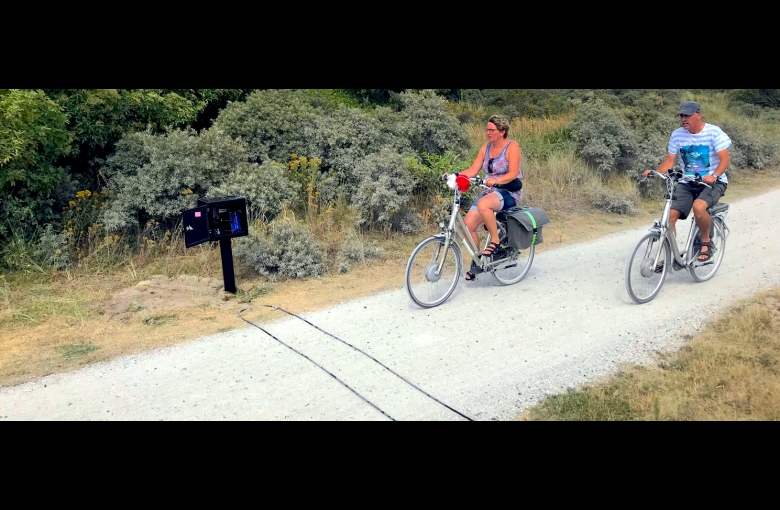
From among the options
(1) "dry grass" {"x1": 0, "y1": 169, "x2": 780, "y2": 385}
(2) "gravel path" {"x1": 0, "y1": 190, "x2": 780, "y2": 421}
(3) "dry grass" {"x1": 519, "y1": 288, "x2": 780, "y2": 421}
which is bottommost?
(3) "dry grass" {"x1": 519, "y1": 288, "x2": 780, "y2": 421}

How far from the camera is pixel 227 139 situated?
29.6 feet

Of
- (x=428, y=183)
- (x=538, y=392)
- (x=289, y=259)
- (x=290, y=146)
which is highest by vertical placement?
(x=290, y=146)

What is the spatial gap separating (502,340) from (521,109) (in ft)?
46.0

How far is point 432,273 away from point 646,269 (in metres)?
2.18

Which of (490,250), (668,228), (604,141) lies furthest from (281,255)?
(604,141)

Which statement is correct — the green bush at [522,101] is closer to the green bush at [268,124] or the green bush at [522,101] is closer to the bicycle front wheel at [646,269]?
the green bush at [268,124]

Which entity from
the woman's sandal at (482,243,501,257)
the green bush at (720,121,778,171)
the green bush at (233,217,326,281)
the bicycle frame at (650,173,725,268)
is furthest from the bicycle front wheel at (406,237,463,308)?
the green bush at (720,121,778,171)

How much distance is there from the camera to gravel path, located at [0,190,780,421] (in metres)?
4.46

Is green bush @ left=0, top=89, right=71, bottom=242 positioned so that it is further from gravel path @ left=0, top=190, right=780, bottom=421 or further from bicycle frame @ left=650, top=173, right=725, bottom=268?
bicycle frame @ left=650, top=173, right=725, bottom=268

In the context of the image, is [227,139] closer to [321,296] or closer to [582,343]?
[321,296]

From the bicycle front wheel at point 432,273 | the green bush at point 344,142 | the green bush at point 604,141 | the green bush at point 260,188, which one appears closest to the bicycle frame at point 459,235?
the bicycle front wheel at point 432,273

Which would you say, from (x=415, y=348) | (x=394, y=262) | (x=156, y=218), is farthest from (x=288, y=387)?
(x=156, y=218)

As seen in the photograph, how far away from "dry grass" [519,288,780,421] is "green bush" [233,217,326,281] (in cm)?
370

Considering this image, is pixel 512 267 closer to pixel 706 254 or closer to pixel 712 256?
pixel 706 254
